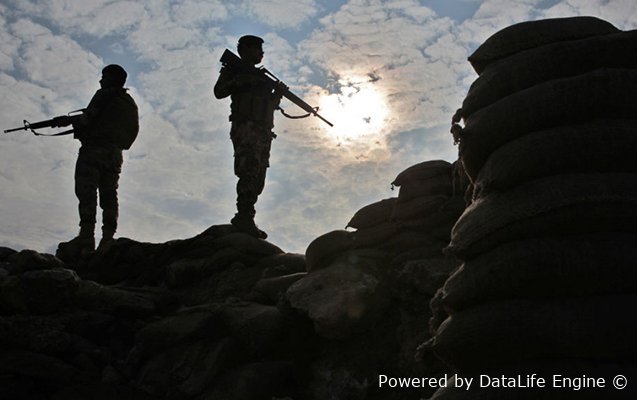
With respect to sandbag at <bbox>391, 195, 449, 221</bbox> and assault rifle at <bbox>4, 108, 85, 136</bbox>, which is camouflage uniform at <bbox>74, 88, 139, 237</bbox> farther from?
sandbag at <bbox>391, 195, 449, 221</bbox>

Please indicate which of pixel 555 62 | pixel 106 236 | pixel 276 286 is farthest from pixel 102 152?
pixel 555 62

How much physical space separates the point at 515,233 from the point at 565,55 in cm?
92

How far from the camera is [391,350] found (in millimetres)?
3418

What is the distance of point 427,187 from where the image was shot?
4.11 meters

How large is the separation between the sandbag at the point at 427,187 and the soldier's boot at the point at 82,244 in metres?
4.31

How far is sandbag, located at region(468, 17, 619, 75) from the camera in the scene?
95.3 inches

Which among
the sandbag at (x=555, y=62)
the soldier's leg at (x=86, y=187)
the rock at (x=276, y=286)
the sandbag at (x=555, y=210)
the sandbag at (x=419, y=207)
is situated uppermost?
the soldier's leg at (x=86, y=187)

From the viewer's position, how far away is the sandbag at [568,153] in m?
2.11

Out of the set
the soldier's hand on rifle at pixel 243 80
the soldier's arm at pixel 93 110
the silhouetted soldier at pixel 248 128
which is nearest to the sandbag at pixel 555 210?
the silhouetted soldier at pixel 248 128

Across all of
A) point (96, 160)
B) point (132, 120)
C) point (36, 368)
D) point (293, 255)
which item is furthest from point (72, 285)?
point (132, 120)

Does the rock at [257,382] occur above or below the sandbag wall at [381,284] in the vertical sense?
below

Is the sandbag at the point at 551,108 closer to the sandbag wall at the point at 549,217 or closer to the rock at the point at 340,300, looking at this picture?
the sandbag wall at the point at 549,217

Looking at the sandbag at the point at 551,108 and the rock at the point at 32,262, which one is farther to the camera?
the rock at the point at 32,262

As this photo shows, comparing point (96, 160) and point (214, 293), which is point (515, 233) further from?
point (96, 160)
